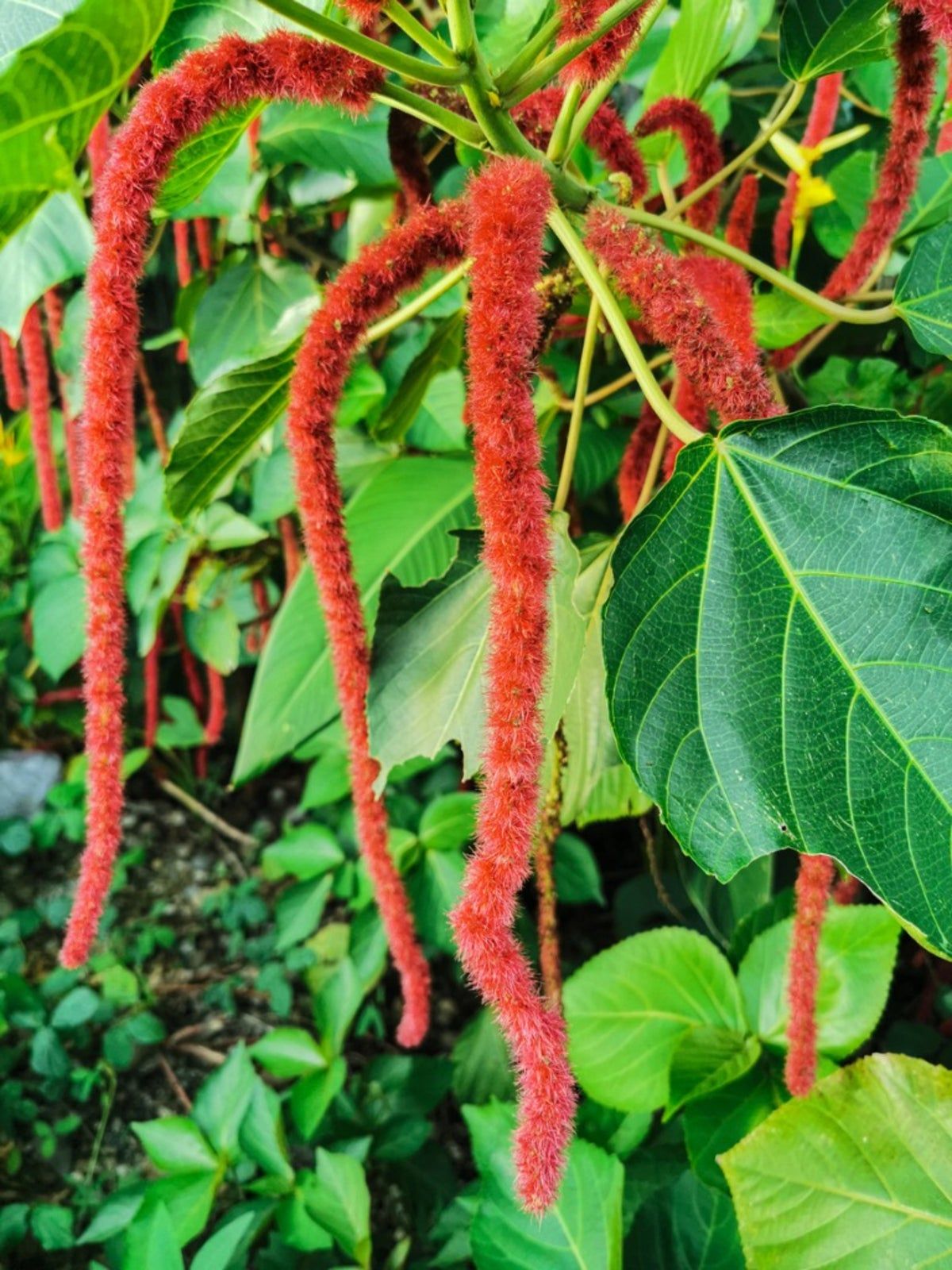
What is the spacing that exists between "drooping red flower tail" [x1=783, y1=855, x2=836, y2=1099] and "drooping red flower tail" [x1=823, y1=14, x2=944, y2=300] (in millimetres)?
387

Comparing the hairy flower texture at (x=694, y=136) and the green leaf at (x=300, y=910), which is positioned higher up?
the hairy flower texture at (x=694, y=136)

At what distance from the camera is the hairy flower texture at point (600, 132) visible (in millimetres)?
599

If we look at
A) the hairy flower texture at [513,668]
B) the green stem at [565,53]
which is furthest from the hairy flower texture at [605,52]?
the hairy flower texture at [513,668]

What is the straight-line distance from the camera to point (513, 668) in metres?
0.40

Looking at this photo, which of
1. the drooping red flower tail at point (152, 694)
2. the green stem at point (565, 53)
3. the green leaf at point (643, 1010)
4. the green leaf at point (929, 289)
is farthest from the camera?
the drooping red flower tail at point (152, 694)

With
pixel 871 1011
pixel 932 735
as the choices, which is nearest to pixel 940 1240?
pixel 871 1011

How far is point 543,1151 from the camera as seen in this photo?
1.25 ft

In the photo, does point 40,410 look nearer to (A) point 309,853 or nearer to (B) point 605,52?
(A) point 309,853

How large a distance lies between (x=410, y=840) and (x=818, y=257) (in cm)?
89

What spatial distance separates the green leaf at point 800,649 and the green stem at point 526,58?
0.66 ft

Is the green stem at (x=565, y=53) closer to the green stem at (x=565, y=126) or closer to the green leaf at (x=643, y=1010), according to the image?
the green stem at (x=565, y=126)

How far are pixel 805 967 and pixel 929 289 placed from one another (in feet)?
1.30

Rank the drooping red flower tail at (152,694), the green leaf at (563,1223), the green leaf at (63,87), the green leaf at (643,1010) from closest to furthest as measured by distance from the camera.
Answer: the green leaf at (63,87)
the green leaf at (563,1223)
the green leaf at (643,1010)
the drooping red flower tail at (152,694)

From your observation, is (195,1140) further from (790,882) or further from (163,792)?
(163,792)
